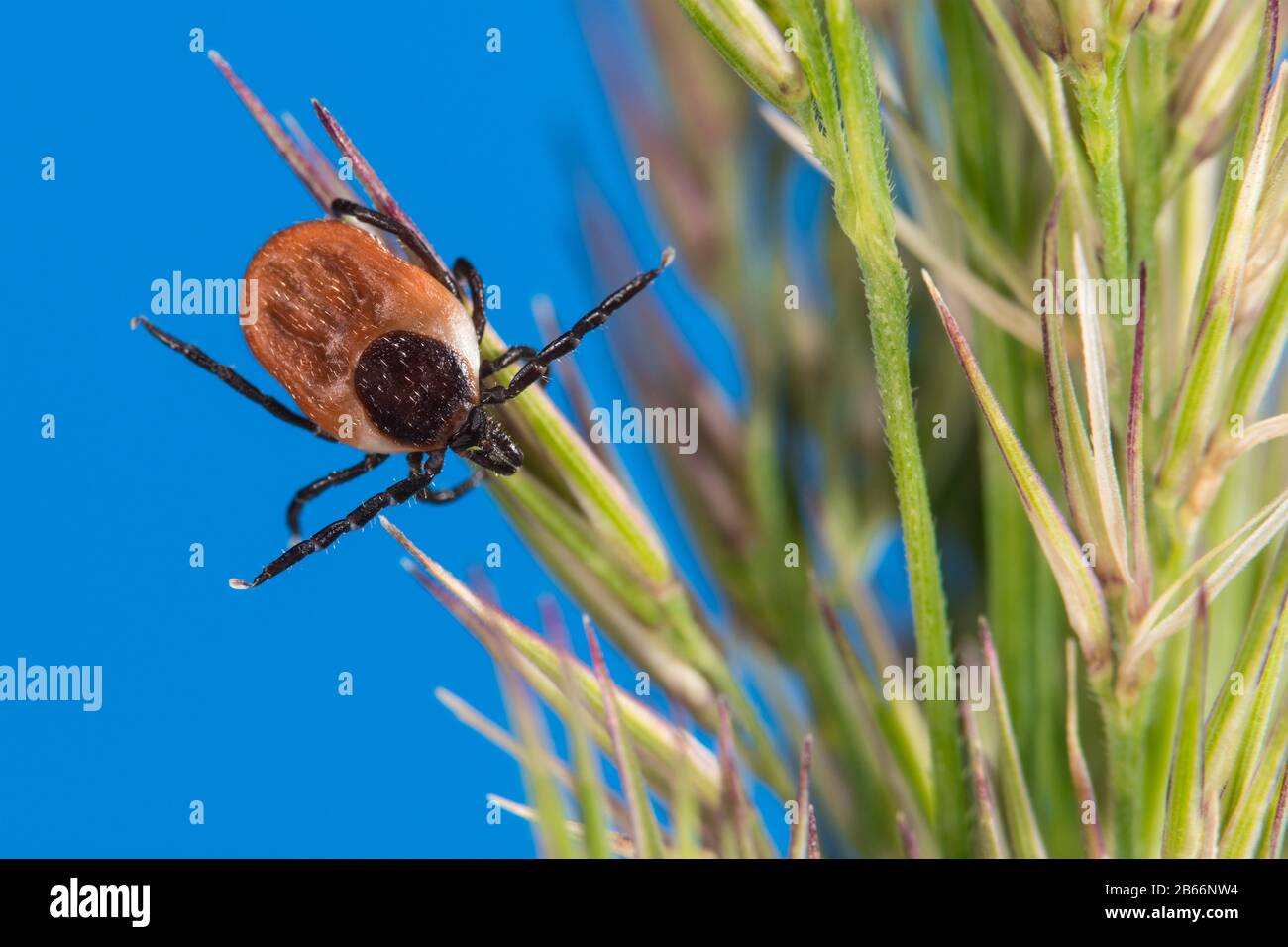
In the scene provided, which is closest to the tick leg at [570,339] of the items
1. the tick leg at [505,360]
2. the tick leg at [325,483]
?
the tick leg at [505,360]

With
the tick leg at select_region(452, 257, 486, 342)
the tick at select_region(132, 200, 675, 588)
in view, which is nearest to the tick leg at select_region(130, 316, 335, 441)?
the tick at select_region(132, 200, 675, 588)

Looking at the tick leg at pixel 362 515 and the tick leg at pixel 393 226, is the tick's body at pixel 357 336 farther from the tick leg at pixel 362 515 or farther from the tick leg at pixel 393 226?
the tick leg at pixel 393 226

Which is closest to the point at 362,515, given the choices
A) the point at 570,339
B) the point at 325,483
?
the point at 325,483

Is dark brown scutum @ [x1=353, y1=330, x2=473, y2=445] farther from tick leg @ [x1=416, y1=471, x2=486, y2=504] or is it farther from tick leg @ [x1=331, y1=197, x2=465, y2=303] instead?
tick leg @ [x1=331, y1=197, x2=465, y2=303]

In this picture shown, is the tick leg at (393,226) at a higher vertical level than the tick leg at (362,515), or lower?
higher

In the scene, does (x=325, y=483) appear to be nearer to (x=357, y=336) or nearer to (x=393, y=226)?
(x=357, y=336)
